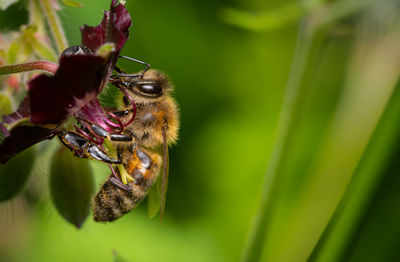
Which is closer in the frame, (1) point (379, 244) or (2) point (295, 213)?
(1) point (379, 244)

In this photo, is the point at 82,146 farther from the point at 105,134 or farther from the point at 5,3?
the point at 5,3

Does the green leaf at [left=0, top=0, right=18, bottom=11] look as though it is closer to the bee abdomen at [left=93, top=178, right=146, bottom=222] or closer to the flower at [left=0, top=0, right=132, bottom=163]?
the flower at [left=0, top=0, right=132, bottom=163]

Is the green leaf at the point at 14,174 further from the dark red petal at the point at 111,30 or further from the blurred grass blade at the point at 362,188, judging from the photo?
the blurred grass blade at the point at 362,188

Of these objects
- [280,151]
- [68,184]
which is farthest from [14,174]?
[280,151]

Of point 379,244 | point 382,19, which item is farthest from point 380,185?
point 382,19

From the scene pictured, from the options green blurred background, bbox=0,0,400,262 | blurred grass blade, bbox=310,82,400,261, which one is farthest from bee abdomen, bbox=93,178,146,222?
green blurred background, bbox=0,0,400,262

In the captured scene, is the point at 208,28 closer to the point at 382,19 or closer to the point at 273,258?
the point at 382,19
